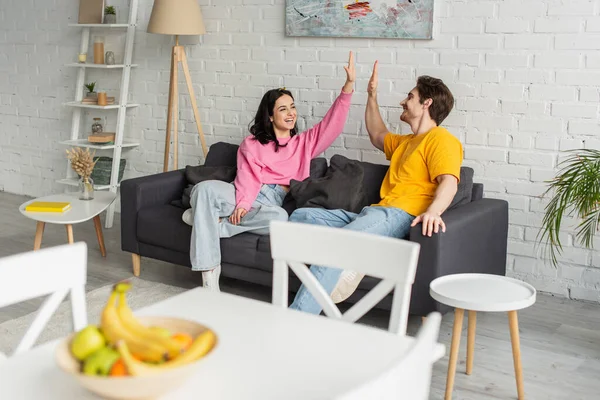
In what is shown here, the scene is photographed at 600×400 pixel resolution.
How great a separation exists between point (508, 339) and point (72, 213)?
2.42 meters

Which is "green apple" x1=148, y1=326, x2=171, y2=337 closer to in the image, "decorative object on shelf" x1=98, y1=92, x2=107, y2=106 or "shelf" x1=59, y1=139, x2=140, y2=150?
"shelf" x1=59, y1=139, x2=140, y2=150

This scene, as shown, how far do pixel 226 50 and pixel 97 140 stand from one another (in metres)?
1.21

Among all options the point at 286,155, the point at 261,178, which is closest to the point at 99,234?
the point at 261,178

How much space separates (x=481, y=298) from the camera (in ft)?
8.84

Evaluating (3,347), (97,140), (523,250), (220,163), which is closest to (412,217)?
(523,250)

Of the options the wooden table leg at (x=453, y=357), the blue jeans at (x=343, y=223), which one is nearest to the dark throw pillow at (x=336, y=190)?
the blue jeans at (x=343, y=223)

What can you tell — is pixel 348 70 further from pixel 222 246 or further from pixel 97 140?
pixel 97 140

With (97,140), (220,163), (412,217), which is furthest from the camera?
(97,140)

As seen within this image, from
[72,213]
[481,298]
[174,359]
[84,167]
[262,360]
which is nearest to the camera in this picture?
[174,359]

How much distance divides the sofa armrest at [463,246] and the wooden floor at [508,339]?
27 cm

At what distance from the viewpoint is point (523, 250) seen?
4.00 metres

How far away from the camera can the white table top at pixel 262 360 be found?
4.57ft

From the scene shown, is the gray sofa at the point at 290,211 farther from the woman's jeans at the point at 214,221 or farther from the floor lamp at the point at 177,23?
the floor lamp at the point at 177,23

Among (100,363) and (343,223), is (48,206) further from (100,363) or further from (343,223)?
(100,363)
